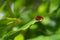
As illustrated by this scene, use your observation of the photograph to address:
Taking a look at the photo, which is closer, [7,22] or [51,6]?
[7,22]

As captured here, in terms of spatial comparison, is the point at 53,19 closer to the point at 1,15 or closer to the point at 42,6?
the point at 42,6

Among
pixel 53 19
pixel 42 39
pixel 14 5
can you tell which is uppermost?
pixel 14 5

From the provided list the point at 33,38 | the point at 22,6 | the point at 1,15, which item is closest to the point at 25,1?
the point at 22,6

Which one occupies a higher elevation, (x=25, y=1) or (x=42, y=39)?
(x=25, y=1)

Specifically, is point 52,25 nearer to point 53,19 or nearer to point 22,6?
point 53,19

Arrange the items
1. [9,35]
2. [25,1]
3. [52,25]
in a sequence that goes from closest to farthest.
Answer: [9,35], [52,25], [25,1]

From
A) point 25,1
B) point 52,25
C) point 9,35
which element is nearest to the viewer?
point 9,35
